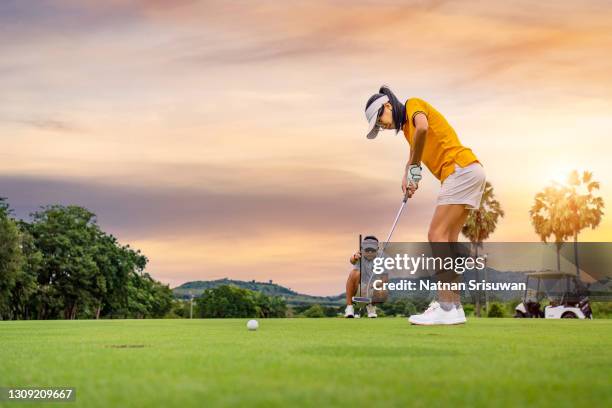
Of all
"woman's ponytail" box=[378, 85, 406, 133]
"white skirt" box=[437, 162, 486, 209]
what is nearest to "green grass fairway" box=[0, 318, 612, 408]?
"white skirt" box=[437, 162, 486, 209]

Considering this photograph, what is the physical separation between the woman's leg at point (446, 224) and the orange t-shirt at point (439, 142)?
0.45m

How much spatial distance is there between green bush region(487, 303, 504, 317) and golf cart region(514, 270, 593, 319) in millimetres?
13985

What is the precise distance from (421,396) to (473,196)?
267 inches

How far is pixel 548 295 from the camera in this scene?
36.1 m

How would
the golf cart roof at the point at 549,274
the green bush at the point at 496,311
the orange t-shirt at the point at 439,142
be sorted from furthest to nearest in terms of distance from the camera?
the green bush at the point at 496,311
the golf cart roof at the point at 549,274
the orange t-shirt at the point at 439,142

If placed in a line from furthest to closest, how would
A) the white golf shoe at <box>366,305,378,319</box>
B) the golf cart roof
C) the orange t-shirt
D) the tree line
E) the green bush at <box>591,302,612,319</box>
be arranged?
the tree line < the green bush at <box>591,302,612,319</box> < the golf cart roof < the white golf shoe at <box>366,305,378,319</box> < the orange t-shirt

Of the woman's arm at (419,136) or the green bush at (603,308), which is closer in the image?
the woman's arm at (419,136)

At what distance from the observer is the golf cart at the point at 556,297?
3080 centimetres

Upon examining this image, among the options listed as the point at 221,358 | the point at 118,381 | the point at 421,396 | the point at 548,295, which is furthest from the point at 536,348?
the point at 548,295

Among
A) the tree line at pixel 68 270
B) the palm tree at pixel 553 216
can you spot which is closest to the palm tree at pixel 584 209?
the palm tree at pixel 553 216

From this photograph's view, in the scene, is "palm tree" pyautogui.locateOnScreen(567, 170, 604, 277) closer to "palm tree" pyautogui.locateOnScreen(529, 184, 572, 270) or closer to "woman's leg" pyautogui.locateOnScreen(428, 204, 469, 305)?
"palm tree" pyautogui.locateOnScreen(529, 184, 572, 270)

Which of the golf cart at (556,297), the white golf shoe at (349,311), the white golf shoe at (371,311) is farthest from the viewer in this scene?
the golf cart at (556,297)

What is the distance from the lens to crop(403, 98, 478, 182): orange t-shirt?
992 cm

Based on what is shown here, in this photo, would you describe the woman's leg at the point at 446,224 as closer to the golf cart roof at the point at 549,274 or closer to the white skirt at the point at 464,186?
the white skirt at the point at 464,186
